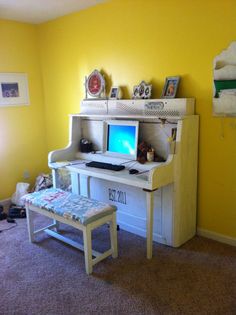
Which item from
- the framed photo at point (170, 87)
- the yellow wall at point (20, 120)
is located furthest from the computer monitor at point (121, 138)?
the yellow wall at point (20, 120)

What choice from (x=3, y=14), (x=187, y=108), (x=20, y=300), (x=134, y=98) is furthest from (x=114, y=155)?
(x=3, y=14)

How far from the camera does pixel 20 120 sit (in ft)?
12.8

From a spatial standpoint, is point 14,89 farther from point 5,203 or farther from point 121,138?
point 121,138

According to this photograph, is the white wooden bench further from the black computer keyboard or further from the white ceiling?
the white ceiling

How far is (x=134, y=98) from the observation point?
2982 millimetres

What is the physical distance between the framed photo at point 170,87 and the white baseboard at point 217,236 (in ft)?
4.19

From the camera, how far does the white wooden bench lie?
2.31m

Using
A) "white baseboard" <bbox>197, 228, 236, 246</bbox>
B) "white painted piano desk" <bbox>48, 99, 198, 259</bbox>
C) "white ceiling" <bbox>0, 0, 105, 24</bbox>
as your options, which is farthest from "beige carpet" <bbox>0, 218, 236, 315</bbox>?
"white ceiling" <bbox>0, 0, 105, 24</bbox>

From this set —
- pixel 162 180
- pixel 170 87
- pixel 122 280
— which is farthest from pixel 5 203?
pixel 170 87

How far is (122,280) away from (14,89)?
A: 105 inches

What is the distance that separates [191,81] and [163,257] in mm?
1515

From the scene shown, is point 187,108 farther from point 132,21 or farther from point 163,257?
point 163,257

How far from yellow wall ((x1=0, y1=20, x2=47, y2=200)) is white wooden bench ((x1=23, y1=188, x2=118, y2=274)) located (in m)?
1.24

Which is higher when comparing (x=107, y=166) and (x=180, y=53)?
(x=180, y=53)
